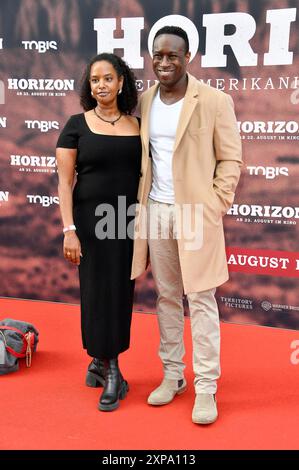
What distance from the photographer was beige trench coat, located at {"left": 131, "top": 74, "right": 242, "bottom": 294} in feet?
6.93

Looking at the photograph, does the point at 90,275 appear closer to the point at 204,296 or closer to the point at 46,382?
the point at 204,296

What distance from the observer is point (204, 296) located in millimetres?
2229

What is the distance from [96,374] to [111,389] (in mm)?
225

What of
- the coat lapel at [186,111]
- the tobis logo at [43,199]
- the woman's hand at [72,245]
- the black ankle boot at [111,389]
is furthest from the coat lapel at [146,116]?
the tobis logo at [43,199]

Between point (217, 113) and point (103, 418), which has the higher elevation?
point (217, 113)

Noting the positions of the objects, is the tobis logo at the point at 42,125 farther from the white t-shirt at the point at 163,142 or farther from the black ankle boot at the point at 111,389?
the black ankle boot at the point at 111,389

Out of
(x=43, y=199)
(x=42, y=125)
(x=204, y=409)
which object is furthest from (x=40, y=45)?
(x=204, y=409)

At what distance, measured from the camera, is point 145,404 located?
240 centimetres

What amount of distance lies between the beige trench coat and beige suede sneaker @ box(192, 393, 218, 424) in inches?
18.7

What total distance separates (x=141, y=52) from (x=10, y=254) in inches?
68.3

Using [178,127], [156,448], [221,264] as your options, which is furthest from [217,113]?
[156,448]

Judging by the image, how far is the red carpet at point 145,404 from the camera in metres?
2.09

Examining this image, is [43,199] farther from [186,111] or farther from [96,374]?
[186,111]
